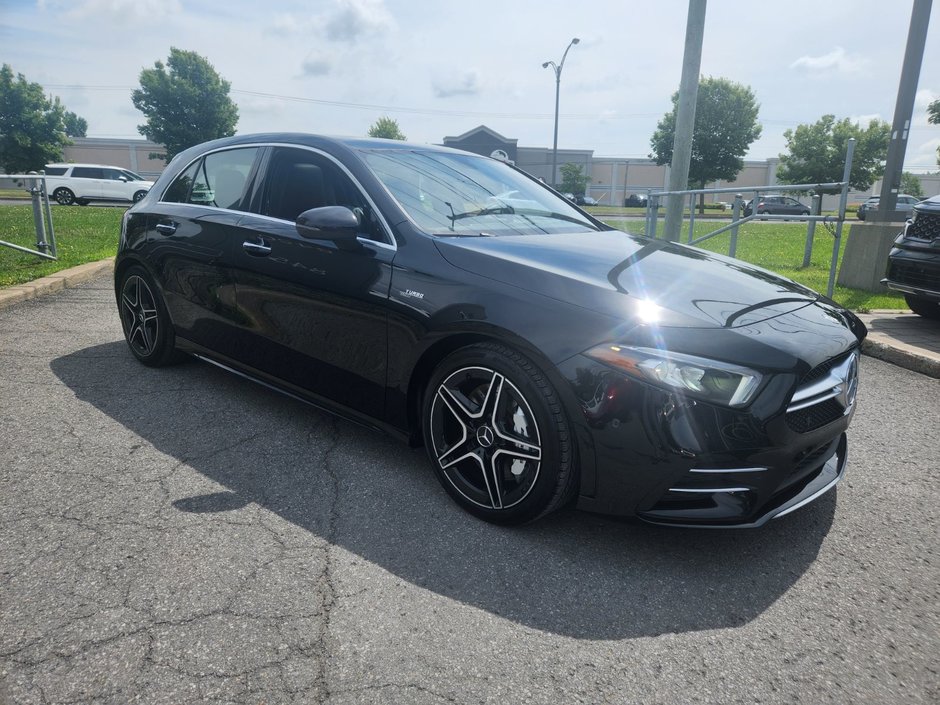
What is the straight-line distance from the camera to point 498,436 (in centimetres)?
268

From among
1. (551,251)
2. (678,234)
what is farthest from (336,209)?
(678,234)

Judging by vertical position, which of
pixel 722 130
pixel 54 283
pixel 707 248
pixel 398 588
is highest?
pixel 722 130

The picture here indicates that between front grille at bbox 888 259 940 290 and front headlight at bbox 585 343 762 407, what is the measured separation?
482 centimetres

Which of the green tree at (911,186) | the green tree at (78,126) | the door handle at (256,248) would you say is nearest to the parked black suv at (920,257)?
the door handle at (256,248)

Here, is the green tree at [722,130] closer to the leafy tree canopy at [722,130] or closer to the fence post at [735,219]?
the leafy tree canopy at [722,130]

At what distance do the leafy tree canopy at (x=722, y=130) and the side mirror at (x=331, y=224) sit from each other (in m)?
51.1

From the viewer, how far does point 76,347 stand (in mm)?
5387

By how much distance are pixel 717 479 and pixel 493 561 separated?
0.88 metres

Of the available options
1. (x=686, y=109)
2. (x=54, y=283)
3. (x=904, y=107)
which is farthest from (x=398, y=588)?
(x=904, y=107)

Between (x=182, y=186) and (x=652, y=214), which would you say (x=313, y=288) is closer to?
(x=182, y=186)

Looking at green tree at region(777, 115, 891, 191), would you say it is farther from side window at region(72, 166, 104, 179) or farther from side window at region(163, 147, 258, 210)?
side window at region(163, 147, 258, 210)

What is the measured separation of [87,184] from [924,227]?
2932 cm

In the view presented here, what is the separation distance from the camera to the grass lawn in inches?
303

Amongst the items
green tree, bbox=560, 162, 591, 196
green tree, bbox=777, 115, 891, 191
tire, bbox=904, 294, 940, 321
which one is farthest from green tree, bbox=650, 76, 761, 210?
tire, bbox=904, 294, 940, 321
